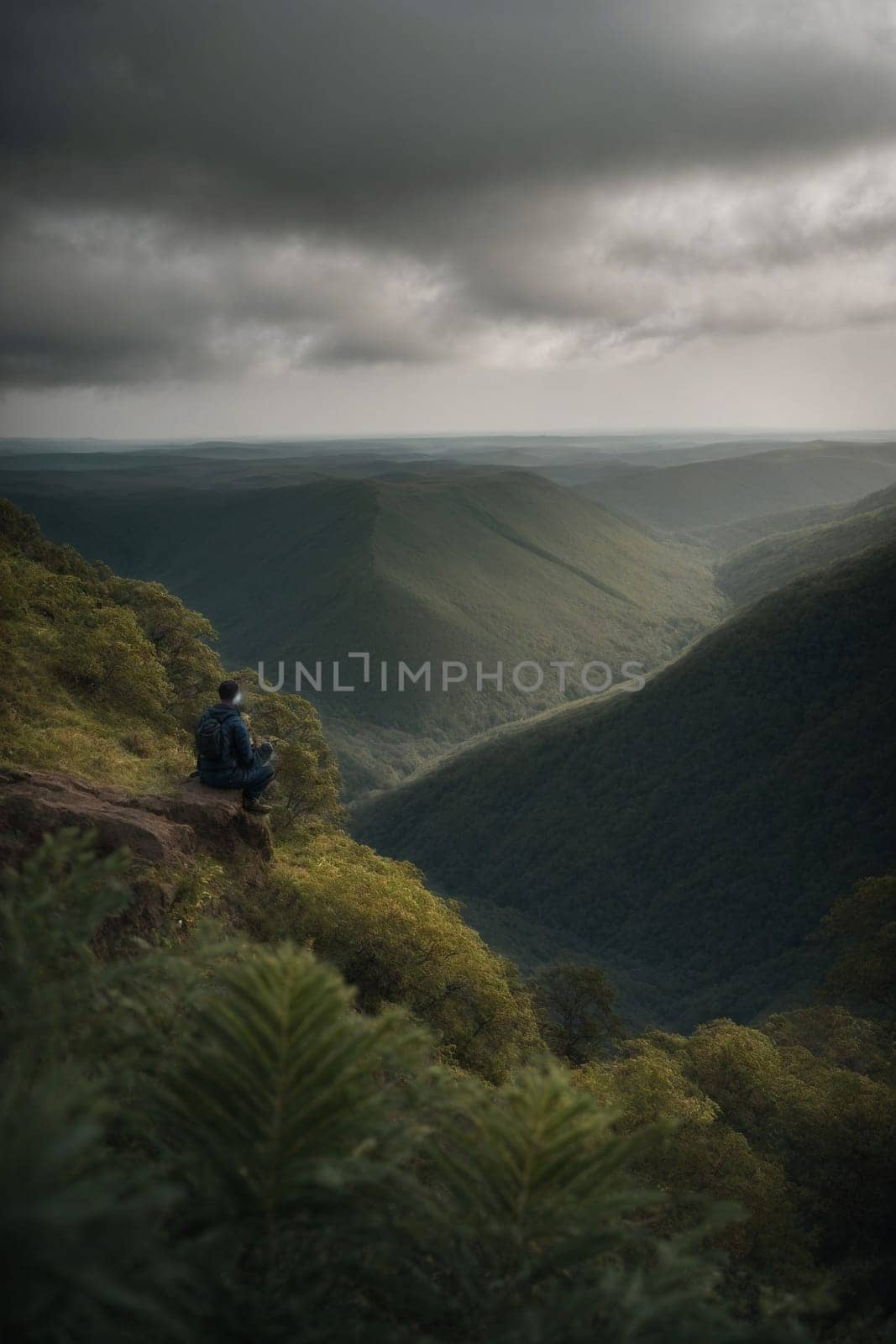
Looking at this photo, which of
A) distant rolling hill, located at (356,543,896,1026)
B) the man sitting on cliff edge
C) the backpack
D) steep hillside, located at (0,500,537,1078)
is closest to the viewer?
steep hillside, located at (0,500,537,1078)

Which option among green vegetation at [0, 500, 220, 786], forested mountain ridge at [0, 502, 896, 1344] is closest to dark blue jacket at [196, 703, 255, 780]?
green vegetation at [0, 500, 220, 786]

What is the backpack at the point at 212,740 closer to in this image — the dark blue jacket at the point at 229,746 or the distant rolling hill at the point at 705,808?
the dark blue jacket at the point at 229,746

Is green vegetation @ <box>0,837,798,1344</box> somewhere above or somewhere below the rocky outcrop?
A: above

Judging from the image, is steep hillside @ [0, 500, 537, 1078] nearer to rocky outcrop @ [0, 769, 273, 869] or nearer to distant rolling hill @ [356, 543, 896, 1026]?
rocky outcrop @ [0, 769, 273, 869]

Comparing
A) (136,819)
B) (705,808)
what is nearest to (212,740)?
(136,819)

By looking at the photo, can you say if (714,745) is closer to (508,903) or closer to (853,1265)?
(508,903)

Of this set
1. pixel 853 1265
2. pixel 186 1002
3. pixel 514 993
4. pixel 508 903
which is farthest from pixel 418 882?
pixel 508 903
